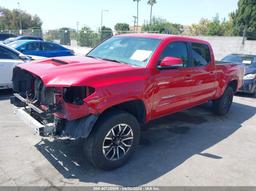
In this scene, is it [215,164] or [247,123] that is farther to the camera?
[247,123]

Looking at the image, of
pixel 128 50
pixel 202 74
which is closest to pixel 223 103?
pixel 202 74

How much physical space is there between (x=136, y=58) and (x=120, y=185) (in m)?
1.98

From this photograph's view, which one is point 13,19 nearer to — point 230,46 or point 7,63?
point 230,46

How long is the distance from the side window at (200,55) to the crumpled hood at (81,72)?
5.49 feet

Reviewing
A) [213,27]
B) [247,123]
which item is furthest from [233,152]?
[213,27]

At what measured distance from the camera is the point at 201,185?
360cm

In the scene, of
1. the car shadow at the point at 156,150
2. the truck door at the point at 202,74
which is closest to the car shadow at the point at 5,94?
the car shadow at the point at 156,150

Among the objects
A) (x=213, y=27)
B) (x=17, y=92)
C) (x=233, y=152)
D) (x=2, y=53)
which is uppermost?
(x=213, y=27)

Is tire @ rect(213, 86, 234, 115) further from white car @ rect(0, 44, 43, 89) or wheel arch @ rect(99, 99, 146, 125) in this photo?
white car @ rect(0, 44, 43, 89)

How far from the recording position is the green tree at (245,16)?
29.0 m

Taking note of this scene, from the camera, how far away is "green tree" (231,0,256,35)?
95.2 feet

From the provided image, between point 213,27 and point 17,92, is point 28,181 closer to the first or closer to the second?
point 17,92

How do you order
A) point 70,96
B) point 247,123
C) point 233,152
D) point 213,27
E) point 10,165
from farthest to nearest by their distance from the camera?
point 213,27 → point 247,123 → point 233,152 → point 10,165 → point 70,96

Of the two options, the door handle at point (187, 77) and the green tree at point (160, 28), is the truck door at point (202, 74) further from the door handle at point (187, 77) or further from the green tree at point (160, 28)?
the green tree at point (160, 28)
